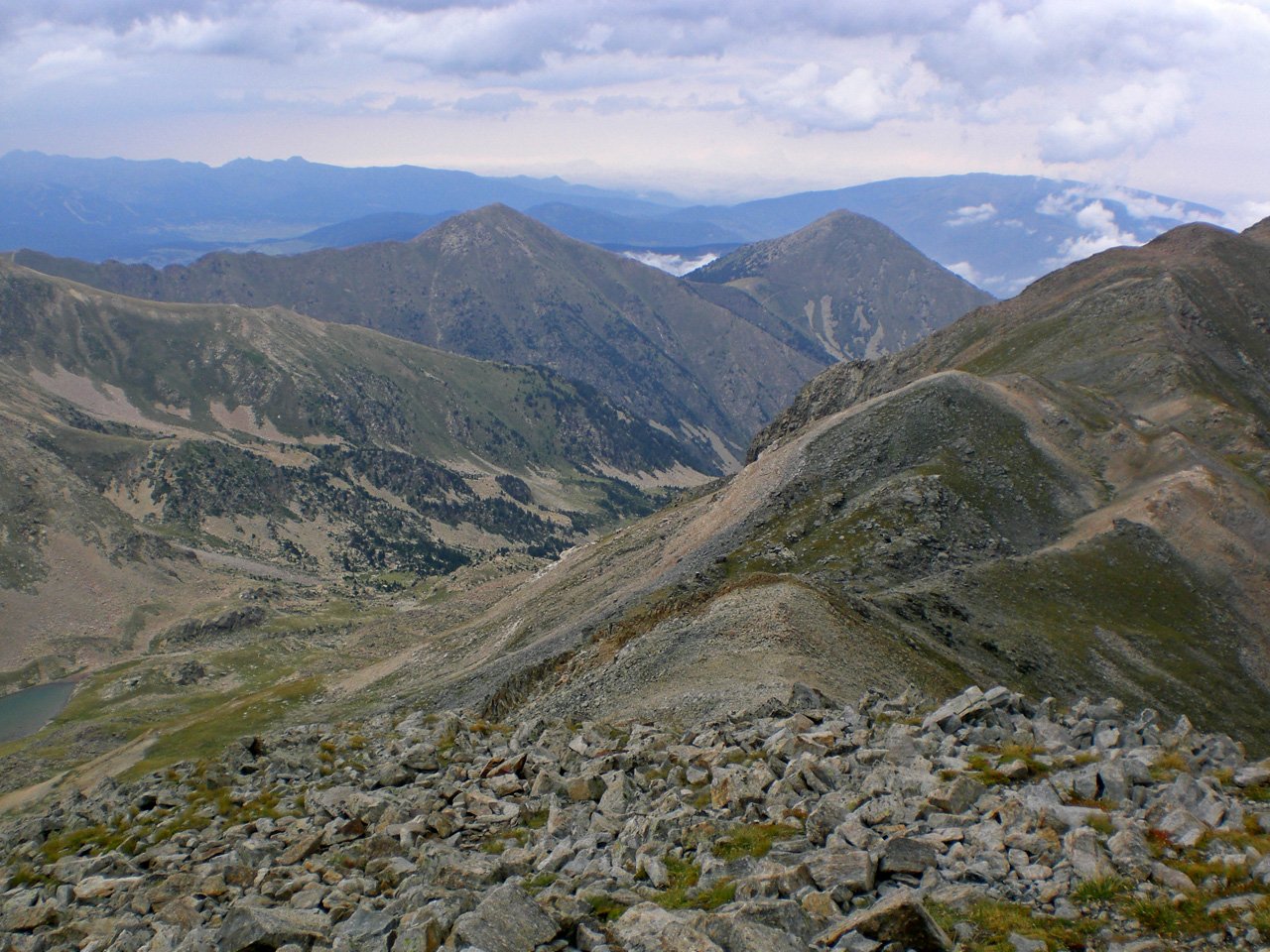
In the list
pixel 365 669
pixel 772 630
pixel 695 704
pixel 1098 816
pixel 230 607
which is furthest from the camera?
pixel 230 607

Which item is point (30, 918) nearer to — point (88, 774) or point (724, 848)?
point (724, 848)

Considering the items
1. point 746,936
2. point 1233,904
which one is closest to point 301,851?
point 746,936

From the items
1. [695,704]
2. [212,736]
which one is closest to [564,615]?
[212,736]

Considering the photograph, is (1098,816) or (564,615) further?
(564,615)

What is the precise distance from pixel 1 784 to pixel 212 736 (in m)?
31.3

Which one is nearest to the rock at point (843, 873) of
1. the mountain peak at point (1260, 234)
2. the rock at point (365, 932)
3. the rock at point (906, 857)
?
the rock at point (906, 857)

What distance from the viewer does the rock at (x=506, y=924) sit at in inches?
683

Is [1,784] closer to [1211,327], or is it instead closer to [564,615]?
[564,615]

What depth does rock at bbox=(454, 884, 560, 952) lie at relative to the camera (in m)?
17.4

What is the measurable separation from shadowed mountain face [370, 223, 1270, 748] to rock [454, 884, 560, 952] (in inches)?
855

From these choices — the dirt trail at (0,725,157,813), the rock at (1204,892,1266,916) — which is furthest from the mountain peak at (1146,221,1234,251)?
the rock at (1204,892,1266,916)

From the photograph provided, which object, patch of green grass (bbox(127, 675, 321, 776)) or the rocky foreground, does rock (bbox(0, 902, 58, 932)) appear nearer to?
the rocky foreground

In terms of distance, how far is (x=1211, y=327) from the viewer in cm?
14862

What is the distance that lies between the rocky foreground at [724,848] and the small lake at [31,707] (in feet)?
436
